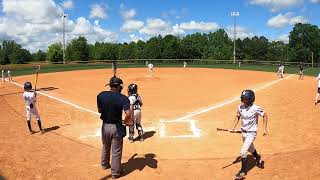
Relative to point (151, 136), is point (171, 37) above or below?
above

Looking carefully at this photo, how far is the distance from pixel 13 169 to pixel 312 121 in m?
11.6

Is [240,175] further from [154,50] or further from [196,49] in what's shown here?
[196,49]

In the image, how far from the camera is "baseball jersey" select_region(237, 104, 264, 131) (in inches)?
352

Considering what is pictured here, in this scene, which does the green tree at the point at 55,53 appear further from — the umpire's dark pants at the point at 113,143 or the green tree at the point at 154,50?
the umpire's dark pants at the point at 113,143

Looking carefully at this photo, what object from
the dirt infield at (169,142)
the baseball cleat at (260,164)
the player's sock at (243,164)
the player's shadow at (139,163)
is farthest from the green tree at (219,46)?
the player's sock at (243,164)

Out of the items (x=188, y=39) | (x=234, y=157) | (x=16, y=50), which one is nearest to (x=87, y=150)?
(x=234, y=157)

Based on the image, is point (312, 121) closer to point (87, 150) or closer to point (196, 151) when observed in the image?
point (196, 151)

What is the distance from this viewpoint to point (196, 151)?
11547 millimetres

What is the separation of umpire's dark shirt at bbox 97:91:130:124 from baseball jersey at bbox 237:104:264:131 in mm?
2828

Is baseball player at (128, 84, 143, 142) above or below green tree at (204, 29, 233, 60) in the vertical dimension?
below

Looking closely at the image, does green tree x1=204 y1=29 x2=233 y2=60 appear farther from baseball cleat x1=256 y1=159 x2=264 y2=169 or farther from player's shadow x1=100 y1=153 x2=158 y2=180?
baseball cleat x1=256 y1=159 x2=264 y2=169

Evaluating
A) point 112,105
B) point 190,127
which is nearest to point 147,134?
point 190,127

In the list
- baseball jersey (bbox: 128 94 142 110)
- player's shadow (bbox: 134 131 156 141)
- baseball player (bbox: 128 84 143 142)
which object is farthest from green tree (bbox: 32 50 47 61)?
baseball jersey (bbox: 128 94 142 110)

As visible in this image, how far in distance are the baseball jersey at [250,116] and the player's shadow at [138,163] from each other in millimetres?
2715
